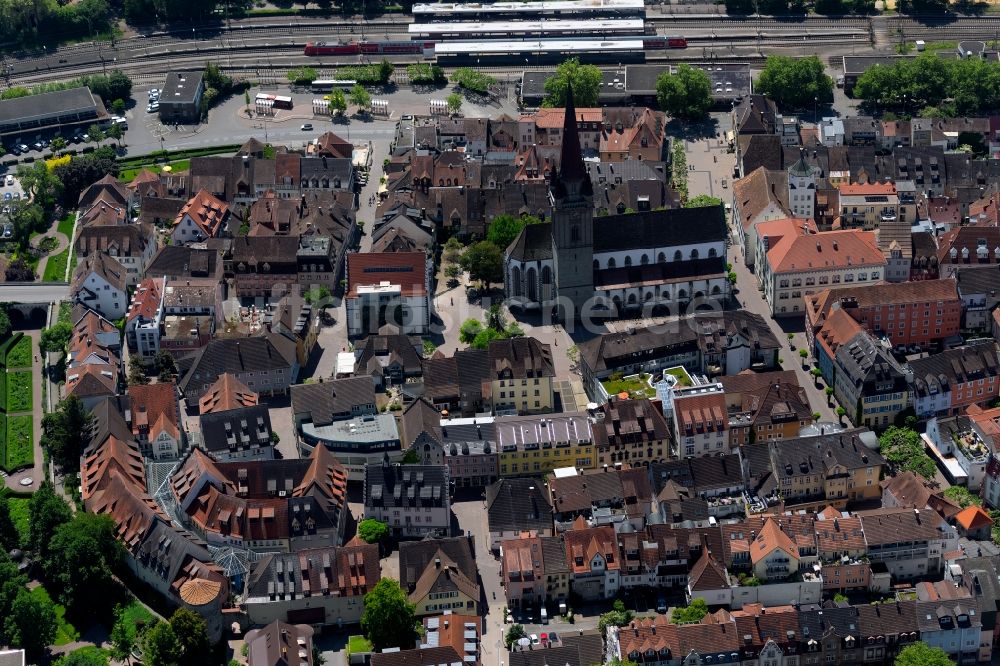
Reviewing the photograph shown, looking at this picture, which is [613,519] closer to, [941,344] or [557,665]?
[557,665]

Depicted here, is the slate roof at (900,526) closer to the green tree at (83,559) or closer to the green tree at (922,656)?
the green tree at (922,656)

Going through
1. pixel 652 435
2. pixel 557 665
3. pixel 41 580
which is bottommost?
pixel 557 665

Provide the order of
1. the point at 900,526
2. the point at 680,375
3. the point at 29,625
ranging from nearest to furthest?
1. the point at 29,625
2. the point at 900,526
3. the point at 680,375

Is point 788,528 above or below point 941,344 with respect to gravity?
below

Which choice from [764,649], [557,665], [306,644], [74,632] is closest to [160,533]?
[74,632]

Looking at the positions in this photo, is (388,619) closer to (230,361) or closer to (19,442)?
(230,361)

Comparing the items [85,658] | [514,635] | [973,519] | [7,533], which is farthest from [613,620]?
[7,533]
